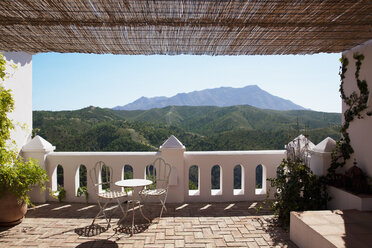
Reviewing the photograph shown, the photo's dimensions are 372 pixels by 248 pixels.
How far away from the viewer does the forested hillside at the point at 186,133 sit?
1314 centimetres

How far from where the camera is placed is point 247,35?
3.61 metres

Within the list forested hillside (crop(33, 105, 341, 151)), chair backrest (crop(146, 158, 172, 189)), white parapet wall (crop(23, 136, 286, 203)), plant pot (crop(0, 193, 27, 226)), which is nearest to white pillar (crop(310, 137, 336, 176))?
white parapet wall (crop(23, 136, 286, 203))

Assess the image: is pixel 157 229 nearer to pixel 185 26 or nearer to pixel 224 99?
pixel 185 26

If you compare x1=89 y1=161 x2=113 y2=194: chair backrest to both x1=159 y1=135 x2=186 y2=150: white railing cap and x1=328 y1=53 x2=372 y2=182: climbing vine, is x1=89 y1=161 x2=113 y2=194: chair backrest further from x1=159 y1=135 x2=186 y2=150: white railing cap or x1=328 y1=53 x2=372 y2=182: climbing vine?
x1=328 y1=53 x2=372 y2=182: climbing vine

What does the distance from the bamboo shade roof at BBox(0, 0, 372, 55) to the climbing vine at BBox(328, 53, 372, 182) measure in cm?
53

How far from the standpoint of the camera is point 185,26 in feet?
10.9

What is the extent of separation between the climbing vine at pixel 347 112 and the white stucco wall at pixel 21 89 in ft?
18.3

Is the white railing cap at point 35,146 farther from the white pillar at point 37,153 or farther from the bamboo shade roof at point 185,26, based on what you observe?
the bamboo shade roof at point 185,26

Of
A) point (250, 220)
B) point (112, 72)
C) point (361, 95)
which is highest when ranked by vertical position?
point (112, 72)

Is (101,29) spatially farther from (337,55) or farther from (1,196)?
(337,55)

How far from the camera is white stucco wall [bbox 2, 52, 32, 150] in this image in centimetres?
536

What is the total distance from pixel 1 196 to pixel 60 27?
278cm

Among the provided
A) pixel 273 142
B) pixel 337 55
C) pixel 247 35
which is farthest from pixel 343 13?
pixel 273 142

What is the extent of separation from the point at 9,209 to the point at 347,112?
5.60 m
